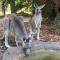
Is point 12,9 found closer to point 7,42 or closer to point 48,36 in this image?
point 48,36

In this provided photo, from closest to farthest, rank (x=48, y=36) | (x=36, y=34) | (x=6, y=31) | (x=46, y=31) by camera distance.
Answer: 1. (x=6, y=31)
2. (x=36, y=34)
3. (x=48, y=36)
4. (x=46, y=31)

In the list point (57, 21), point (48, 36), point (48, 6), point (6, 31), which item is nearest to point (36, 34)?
point (48, 36)

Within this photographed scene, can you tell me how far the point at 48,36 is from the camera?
8.86 metres

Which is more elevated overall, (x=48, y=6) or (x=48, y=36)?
Result: (x=48, y=6)

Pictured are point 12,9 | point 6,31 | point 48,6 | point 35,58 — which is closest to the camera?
point 35,58

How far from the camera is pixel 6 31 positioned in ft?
21.3

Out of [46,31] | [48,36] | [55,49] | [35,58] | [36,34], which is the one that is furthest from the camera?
[46,31]

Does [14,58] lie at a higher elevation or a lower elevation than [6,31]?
lower

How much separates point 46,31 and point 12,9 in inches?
190

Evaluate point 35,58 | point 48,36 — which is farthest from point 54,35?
point 35,58

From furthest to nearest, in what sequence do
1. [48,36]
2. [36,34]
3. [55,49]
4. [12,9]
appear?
1. [12,9]
2. [48,36]
3. [36,34]
4. [55,49]

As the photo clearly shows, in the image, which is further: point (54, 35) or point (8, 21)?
point (54, 35)

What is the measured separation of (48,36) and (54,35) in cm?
30

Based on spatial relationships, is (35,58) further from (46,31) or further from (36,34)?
(46,31)
